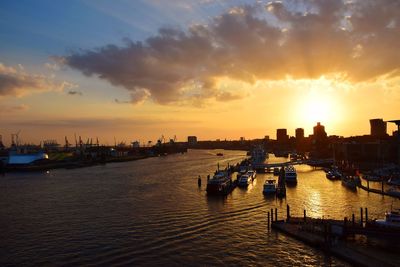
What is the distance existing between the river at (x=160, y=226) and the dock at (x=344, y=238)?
86 centimetres

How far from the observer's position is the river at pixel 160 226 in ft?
97.8

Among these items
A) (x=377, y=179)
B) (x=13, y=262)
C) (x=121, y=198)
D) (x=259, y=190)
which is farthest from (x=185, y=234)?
(x=377, y=179)

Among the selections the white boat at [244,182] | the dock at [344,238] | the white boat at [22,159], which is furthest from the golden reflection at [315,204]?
the white boat at [22,159]

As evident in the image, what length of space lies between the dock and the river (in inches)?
34.0

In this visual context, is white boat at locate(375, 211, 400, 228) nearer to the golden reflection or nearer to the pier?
the golden reflection

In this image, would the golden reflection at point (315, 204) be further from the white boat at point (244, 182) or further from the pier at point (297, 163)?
the pier at point (297, 163)

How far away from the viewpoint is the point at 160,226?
3934 centimetres

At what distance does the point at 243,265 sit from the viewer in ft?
92.8

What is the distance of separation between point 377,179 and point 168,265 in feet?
199

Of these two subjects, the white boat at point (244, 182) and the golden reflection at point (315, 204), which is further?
the white boat at point (244, 182)

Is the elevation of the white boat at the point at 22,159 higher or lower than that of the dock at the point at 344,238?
higher

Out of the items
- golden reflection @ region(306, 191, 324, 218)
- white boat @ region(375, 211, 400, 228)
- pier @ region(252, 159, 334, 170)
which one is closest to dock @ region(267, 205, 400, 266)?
white boat @ region(375, 211, 400, 228)

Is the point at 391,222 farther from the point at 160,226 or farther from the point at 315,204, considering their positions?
the point at 160,226

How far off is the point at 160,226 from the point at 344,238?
18033 millimetres
